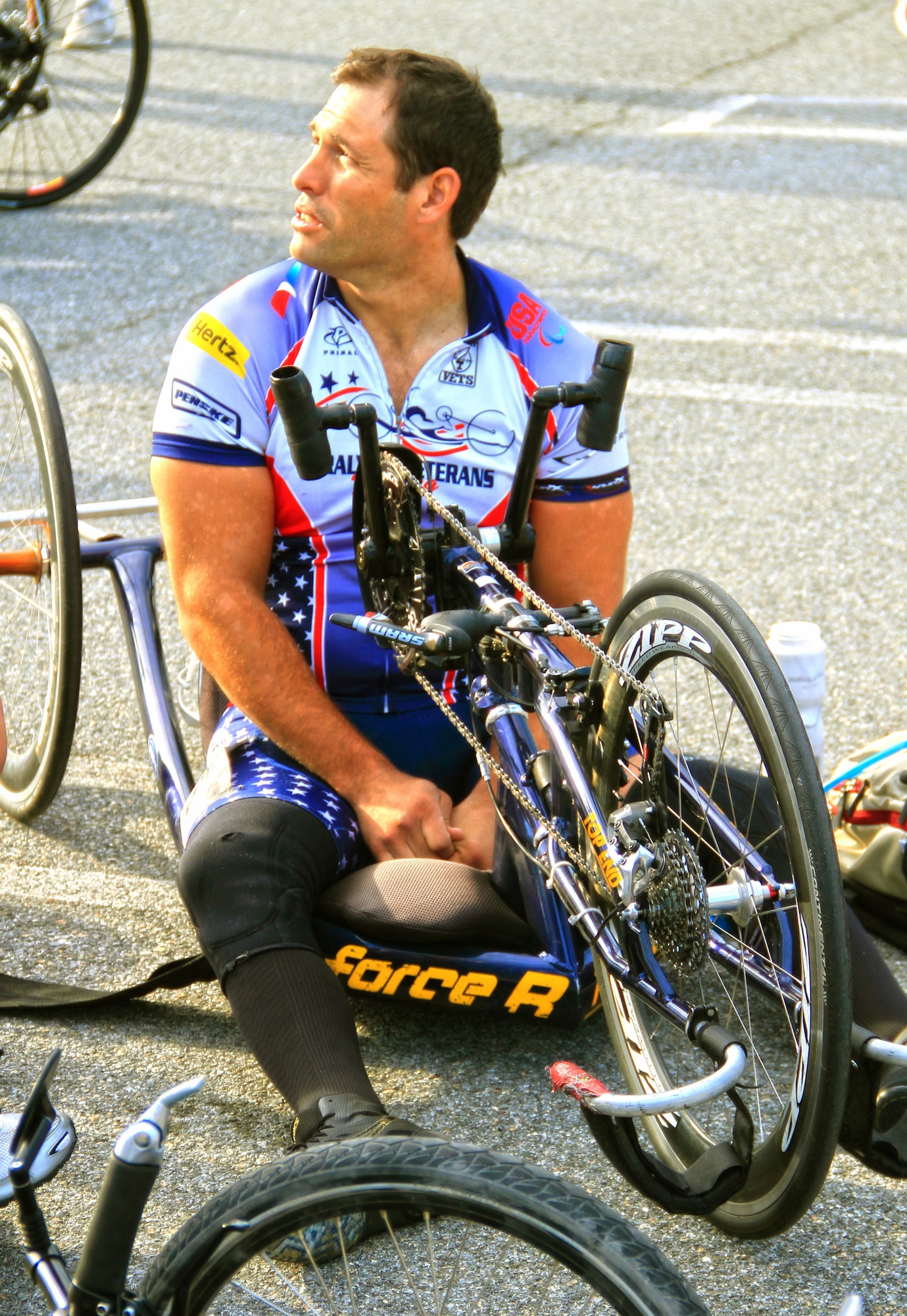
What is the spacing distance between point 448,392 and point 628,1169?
1208mm

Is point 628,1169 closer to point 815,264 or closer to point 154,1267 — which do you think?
point 154,1267

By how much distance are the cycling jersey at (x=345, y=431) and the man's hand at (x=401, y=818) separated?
17 cm

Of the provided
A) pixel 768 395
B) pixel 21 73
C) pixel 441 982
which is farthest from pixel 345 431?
pixel 21 73

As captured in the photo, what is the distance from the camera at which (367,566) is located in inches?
86.5

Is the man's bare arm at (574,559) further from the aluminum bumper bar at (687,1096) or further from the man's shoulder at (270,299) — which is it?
the aluminum bumper bar at (687,1096)

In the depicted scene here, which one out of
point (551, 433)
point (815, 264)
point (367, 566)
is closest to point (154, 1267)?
point (367, 566)

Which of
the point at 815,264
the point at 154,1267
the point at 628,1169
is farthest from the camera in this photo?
the point at 815,264

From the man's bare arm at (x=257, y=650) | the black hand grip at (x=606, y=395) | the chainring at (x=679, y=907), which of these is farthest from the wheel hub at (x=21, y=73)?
the chainring at (x=679, y=907)

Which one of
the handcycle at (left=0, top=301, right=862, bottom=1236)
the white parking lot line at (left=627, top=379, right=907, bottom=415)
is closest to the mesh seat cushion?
the handcycle at (left=0, top=301, right=862, bottom=1236)

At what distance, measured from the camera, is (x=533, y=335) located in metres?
2.50

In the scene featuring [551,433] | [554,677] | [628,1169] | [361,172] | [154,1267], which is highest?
[361,172]

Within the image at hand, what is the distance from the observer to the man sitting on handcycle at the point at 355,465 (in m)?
2.36

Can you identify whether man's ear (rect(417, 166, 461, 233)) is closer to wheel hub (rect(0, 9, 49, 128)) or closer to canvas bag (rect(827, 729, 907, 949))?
canvas bag (rect(827, 729, 907, 949))

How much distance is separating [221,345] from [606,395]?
24.8 inches
